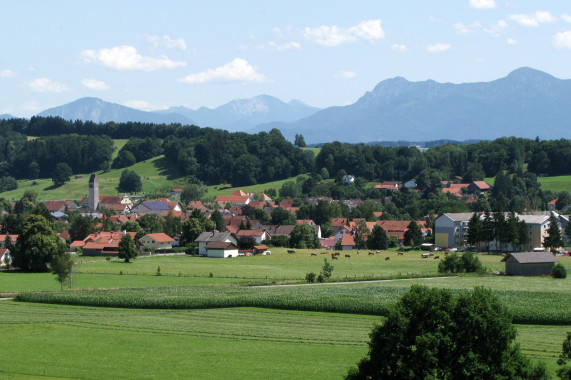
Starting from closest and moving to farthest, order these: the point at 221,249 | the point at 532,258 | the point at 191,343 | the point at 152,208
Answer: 1. the point at 191,343
2. the point at 532,258
3. the point at 221,249
4. the point at 152,208

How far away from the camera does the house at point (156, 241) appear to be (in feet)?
325

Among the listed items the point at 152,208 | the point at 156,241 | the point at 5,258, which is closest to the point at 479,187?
the point at 152,208

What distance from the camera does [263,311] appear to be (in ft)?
160

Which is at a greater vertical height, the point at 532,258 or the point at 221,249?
the point at 221,249

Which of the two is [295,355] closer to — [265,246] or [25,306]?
[25,306]

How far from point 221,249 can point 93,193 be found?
79.4 metres

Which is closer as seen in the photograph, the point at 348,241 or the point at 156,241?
the point at 156,241

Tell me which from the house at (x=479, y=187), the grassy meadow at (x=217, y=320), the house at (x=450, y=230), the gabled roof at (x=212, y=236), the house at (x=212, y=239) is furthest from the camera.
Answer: the house at (x=479, y=187)

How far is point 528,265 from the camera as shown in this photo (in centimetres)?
6881

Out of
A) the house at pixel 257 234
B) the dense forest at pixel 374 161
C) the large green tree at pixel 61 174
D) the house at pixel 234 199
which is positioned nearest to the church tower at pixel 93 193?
the house at pixel 234 199

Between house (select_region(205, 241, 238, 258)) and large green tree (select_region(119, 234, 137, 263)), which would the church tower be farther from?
large green tree (select_region(119, 234, 137, 263))

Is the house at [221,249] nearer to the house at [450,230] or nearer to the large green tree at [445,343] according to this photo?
the house at [450,230]

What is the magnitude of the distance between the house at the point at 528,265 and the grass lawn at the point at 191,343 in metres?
26.6

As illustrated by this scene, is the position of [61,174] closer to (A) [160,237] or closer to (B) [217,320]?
(A) [160,237]
